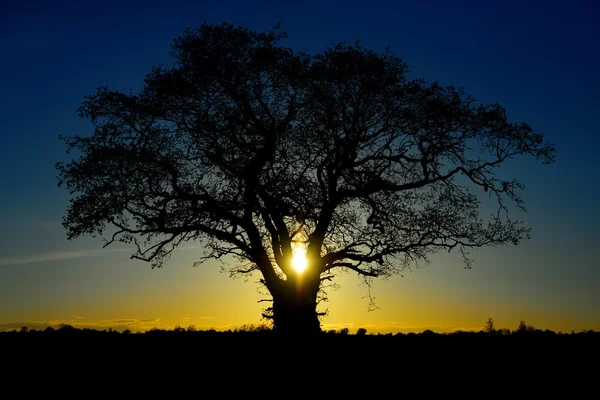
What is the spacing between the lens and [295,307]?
28.8 meters

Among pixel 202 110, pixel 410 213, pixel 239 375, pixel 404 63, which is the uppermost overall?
pixel 404 63

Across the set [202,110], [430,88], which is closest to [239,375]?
[202,110]

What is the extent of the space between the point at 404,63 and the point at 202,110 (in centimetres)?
973

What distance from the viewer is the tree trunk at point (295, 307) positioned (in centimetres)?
2848

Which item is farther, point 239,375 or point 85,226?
point 85,226

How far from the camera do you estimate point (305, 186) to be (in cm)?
2823

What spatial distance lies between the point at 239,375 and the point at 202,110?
15766 millimetres

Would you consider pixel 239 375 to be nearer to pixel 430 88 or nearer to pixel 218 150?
pixel 218 150

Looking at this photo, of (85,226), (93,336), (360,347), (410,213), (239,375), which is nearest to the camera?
(239,375)

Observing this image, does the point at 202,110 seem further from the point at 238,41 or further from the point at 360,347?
the point at 360,347

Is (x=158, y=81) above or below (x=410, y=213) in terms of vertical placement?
above

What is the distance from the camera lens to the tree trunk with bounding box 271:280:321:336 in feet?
93.5

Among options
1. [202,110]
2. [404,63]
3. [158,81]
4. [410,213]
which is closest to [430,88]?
[404,63]

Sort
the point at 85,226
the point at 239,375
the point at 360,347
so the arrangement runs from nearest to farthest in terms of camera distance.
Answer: the point at 239,375
the point at 360,347
the point at 85,226
